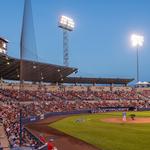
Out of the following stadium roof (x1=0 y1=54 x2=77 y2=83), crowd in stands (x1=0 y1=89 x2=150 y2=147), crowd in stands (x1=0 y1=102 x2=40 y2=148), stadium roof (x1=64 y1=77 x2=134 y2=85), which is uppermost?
stadium roof (x1=0 y1=54 x2=77 y2=83)

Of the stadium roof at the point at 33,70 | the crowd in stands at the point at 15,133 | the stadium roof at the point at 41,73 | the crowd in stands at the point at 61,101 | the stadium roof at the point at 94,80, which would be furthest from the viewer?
the stadium roof at the point at 94,80

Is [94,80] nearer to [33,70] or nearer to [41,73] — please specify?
[41,73]

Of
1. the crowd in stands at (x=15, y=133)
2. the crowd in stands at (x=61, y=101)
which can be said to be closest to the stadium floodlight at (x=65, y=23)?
the crowd in stands at (x=61, y=101)

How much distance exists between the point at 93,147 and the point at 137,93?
6790cm

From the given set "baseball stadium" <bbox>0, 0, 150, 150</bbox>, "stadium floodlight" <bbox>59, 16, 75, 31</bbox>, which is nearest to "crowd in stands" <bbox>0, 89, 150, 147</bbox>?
"baseball stadium" <bbox>0, 0, 150, 150</bbox>

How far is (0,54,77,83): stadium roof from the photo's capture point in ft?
193

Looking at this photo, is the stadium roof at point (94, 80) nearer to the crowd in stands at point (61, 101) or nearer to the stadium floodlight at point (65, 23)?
the crowd in stands at point (61, 101)

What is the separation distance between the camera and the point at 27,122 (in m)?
45.7

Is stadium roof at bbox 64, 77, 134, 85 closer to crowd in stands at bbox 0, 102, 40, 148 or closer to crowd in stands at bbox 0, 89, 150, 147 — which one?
crowd in stands at bbox 0, 89, 150, 147

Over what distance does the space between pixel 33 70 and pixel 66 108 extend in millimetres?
10891

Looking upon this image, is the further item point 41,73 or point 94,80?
point 94,80

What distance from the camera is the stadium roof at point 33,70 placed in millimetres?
58956

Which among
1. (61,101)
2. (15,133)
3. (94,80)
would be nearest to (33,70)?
(61,101)

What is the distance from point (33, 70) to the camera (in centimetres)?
6894
